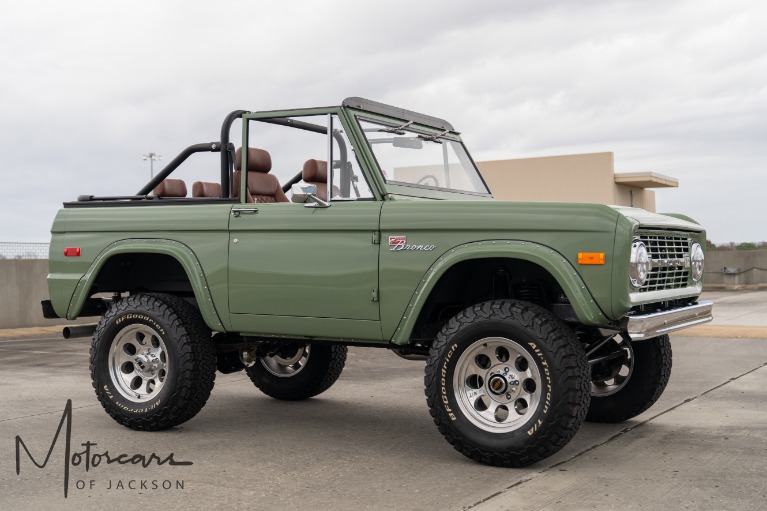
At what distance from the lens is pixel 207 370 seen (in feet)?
22.8

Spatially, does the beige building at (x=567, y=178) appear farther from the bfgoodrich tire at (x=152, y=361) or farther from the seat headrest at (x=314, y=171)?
the bfgoodrich tire at (x=152, y=361)

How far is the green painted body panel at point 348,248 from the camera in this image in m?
5.54

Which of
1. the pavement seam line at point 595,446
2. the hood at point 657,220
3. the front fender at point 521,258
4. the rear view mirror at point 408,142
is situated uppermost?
the rear view mirror at point 408,142

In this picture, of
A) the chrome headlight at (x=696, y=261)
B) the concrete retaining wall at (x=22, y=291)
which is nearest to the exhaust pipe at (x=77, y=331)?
the chrome headlight at (x=696, y=261)

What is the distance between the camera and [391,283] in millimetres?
6086

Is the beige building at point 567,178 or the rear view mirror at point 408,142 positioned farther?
the beige building at point 567,178

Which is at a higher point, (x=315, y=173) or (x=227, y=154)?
(x=227, y=154)

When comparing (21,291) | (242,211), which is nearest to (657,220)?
(242,211)

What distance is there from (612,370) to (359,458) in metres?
2.28

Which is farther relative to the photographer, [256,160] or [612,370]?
[256,160]

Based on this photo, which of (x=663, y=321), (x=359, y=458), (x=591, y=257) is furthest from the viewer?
(x=359, y=458)

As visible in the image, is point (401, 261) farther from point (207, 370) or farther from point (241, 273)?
point (207, 370)

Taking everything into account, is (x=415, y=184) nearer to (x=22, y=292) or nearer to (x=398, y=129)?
(x=398, y=129)

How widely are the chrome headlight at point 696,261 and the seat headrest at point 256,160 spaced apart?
10.8 ft
